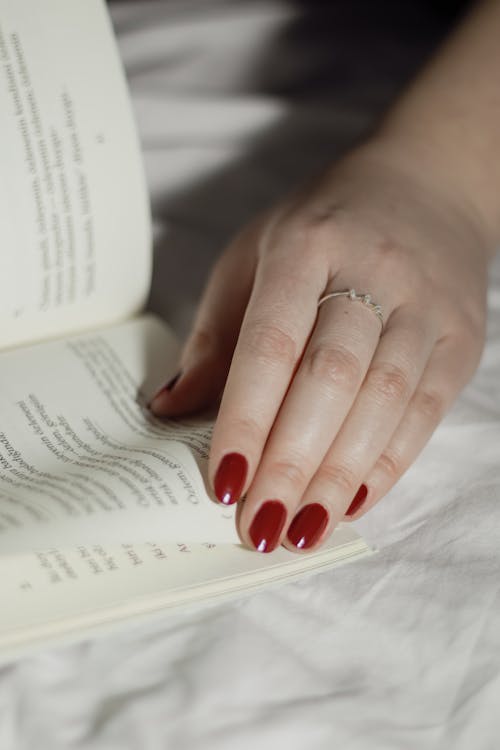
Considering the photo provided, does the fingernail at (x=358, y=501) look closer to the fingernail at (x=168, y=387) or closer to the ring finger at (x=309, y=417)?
the ring finger at (x=309, y=417)

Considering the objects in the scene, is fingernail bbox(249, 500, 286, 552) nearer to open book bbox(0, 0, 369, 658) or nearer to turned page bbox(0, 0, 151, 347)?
open book bbox(0, 0, 369, 658)

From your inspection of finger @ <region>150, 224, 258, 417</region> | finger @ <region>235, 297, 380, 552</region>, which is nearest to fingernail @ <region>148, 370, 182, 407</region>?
finger @ <region>150, 224, 258, 417</region>

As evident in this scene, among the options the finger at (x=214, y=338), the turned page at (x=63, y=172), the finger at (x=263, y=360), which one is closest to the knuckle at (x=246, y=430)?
the finger at (x=263, y=360)

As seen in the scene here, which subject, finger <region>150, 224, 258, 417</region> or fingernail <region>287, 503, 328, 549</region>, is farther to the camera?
finger <region>150, 224, 258, 417</region>

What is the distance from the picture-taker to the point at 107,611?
45cm

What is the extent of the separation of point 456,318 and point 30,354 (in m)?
0.31

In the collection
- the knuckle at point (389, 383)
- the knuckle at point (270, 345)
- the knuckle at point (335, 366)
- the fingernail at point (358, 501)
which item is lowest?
the fingernail at point (358, 501)

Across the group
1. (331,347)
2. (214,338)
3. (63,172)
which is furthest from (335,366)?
(63,172)

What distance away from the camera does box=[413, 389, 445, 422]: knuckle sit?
58 cm

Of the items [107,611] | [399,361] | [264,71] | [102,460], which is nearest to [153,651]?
[107,611]

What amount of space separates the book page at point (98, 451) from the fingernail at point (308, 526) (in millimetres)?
36

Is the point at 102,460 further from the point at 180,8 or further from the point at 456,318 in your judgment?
the point at 180,8

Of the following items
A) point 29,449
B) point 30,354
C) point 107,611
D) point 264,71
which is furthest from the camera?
point 264,71

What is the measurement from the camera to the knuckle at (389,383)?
0.55 meters
